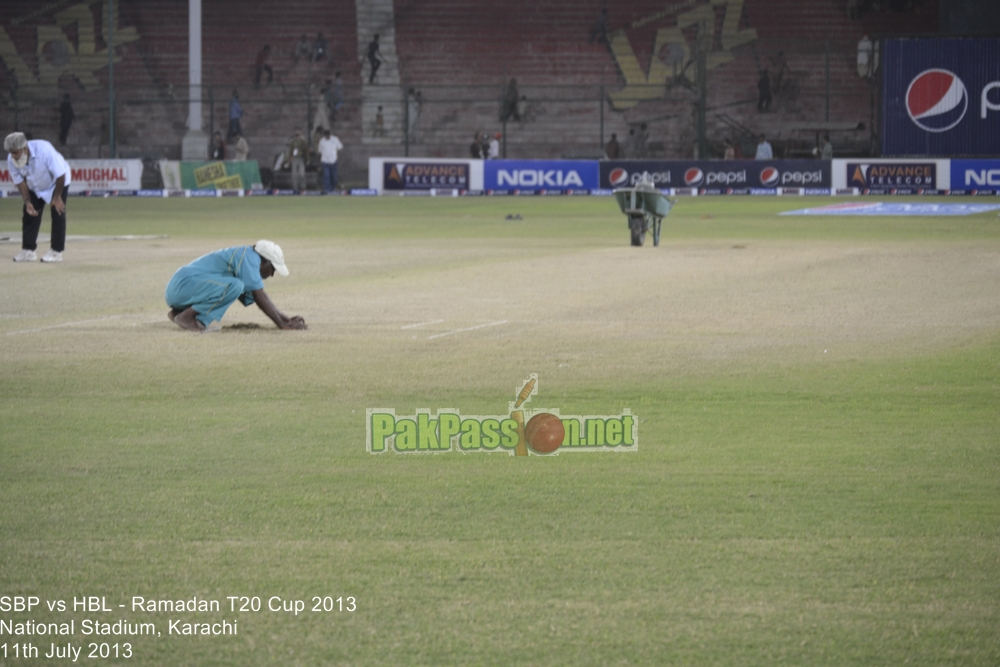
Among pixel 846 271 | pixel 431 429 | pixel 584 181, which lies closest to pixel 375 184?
pixel 584 181

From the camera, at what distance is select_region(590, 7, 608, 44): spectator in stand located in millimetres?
55969

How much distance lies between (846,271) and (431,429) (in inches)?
476

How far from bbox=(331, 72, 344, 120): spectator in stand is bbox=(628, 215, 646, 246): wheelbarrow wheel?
93.4 ft

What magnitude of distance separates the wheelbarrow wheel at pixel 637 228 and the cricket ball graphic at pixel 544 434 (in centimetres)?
1598

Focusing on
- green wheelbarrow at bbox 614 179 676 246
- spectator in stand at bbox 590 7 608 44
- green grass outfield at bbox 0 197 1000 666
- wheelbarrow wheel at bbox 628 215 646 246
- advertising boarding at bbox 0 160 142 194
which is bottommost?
green grass outfield at bbox 0 197 1000 666

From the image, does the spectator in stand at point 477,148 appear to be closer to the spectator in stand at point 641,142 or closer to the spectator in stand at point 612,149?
the spectator in stand at point 612,149

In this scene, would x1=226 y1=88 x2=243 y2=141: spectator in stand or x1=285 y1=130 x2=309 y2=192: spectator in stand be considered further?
x1=226 y1=88 x2=243 y2=141: spectator in stand

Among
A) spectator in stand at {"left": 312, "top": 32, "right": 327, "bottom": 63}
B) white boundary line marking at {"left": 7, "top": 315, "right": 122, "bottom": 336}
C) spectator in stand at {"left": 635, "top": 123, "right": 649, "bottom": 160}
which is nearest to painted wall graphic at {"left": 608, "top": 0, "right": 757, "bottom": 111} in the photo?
spectator in stand at {"left": 635, "top": 123, "right": 649, "bottom": 160}

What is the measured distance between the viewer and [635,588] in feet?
17.3

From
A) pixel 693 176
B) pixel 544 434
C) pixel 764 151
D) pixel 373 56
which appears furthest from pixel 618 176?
pixel 544 434

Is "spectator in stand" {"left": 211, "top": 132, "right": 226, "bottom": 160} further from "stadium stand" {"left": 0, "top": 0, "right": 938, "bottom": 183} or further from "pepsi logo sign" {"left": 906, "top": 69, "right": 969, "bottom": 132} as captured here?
"pepsi logo sign" {"left": 906, "top": 69, "right": 969, "bottom": 132}

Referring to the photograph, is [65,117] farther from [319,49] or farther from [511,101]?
[511,101]

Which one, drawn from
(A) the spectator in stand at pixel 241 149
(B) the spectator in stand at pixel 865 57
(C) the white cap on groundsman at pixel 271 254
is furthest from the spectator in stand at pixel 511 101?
(C) the white cap on groundsman at pixel 271 254

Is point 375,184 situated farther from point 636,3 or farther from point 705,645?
point 705,645
